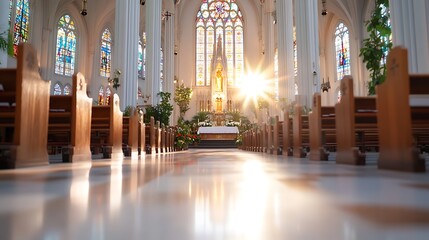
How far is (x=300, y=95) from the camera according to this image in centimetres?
1185

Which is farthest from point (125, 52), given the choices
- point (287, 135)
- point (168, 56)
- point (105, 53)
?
point (105, 53)

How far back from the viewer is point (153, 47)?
1480 centimetres

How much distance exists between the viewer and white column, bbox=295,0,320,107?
11.8 metres

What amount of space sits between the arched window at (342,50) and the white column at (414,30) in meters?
15.6

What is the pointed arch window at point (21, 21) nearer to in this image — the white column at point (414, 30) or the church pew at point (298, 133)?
the church pew at point (298, 133)

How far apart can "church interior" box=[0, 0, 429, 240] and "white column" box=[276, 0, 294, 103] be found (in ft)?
0.23

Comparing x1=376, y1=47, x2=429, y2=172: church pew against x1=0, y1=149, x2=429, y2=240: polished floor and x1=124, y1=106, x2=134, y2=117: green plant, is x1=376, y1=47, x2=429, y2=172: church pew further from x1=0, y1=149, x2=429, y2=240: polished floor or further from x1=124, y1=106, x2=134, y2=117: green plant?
x1=124, y1=106, x2=134, y2=117: green plant

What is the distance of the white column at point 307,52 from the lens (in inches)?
464

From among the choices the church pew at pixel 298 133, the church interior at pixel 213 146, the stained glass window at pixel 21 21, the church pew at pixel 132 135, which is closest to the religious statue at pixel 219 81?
the church interior at pixel 213 146

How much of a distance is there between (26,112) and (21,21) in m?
14.7

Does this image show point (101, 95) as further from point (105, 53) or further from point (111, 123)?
point (111, 123)

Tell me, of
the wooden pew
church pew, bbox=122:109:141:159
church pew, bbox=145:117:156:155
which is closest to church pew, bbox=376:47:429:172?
the wooden pew

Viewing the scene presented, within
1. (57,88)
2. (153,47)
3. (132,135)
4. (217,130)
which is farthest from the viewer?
(217,130)

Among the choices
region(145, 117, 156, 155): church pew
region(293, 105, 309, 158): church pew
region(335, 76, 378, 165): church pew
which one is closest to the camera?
region(335, 76, 378, 165): church pew
